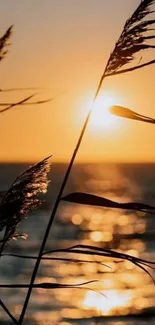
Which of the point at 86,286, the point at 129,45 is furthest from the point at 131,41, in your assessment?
the point at 86,286

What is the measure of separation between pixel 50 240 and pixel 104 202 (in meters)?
28.8

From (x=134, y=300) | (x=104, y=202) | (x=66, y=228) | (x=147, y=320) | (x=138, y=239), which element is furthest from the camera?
(x=66, y=228)

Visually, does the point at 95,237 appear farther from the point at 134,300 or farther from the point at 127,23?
the point at 127,23

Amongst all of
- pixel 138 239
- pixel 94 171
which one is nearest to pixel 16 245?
pixel 138 239

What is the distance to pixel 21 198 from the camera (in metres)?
2.37

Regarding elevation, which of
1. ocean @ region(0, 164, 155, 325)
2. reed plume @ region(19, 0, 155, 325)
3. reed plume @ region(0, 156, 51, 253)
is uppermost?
reed plume @ region(19, 0, 155, 325)

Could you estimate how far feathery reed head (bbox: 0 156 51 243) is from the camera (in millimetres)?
2355

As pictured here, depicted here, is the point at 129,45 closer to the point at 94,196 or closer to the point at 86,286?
the point at 94,196

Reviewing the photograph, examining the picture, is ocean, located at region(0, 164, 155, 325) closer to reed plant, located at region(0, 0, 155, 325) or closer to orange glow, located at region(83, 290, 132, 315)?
orange glow, located at region(83, 290, 132, 315)

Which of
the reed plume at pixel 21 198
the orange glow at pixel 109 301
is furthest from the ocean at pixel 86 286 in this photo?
the reed plume at pixel 21 198

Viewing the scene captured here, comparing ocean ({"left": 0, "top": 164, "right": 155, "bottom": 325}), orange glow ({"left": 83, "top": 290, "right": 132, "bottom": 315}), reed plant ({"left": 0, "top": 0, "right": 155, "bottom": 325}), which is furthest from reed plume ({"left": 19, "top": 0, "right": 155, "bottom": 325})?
orange glow ({"left": 83, "top": 290, "right": 132, "bottom": 315})

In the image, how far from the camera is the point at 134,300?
60.8 feet

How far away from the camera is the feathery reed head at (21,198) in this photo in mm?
2355

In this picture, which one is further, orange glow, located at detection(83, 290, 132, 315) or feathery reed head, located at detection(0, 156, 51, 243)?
orange glow, located at detection(83, 290, 132, 315)
